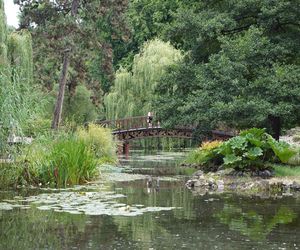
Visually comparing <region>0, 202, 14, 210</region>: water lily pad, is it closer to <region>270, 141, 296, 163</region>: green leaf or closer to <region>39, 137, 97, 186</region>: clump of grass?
<region>39, 137, 97, 186</region>: clump of grass

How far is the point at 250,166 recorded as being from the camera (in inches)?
643

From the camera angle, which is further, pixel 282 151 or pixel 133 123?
pixel 133 123

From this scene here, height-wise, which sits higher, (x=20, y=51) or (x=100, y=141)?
(x=20, y=51)

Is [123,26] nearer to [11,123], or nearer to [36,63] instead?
[36,63]

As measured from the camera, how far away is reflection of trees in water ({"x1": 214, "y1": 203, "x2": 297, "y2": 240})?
9.02 meters

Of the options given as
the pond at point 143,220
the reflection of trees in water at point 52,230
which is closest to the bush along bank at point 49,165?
the pond at point 143,220

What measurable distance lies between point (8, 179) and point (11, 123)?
205 centimetres

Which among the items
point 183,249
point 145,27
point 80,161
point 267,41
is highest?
point 145,27

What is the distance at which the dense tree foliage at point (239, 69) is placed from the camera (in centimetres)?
1969

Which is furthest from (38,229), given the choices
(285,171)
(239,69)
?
(239,69)

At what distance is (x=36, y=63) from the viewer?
3209 cm

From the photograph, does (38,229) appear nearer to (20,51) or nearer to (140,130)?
(20,51)

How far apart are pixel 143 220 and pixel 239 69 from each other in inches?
452

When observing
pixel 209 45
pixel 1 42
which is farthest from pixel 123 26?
pixel 1 42
